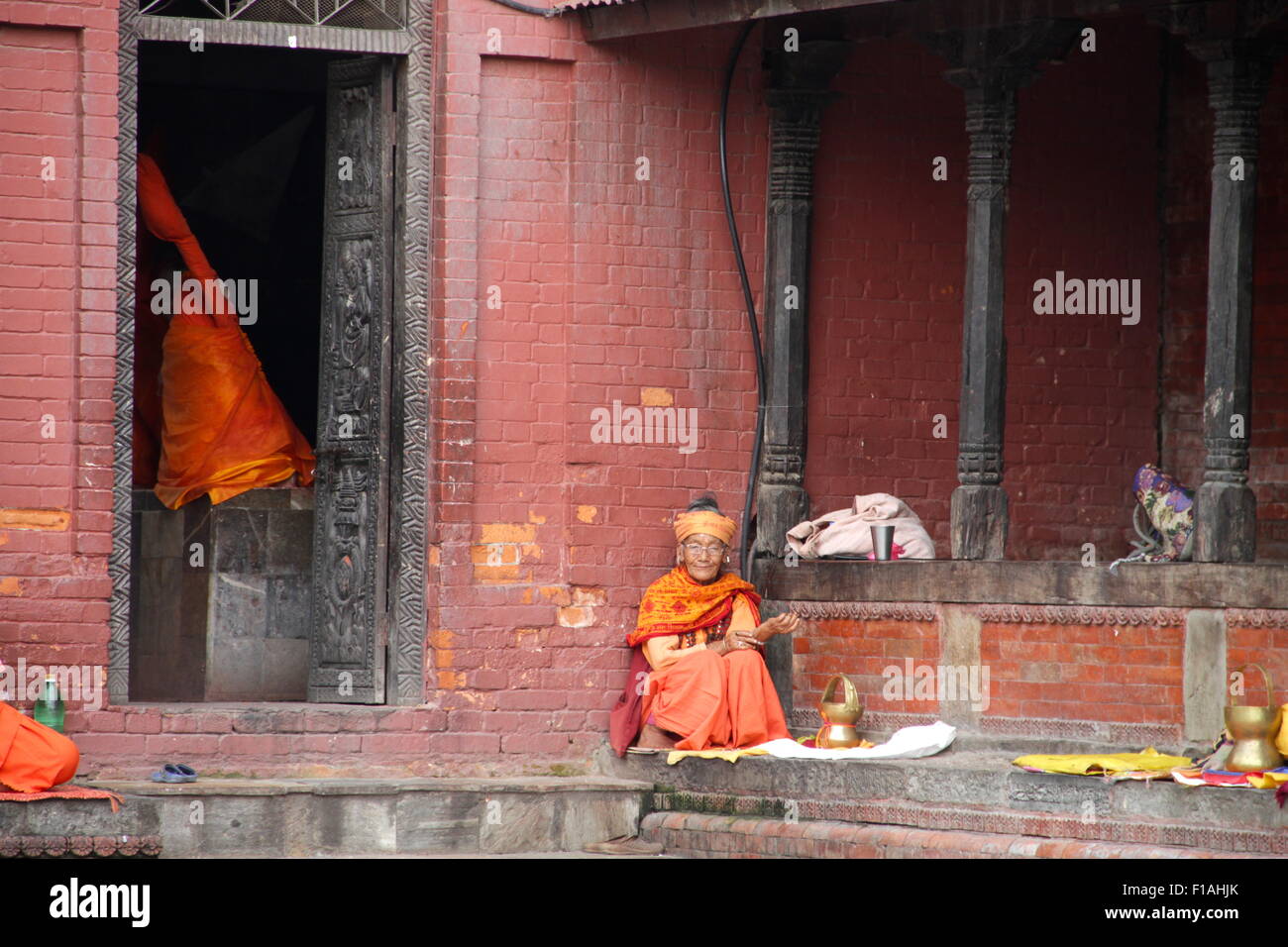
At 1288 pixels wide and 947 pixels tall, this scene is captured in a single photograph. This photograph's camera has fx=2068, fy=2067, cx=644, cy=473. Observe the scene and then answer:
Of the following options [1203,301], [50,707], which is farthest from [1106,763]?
[50,707]

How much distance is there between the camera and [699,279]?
34.4 ft

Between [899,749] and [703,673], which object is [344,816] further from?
[899,749]

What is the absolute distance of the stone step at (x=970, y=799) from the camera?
26.2ft

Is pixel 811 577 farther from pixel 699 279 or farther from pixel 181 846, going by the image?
pixel 181 846

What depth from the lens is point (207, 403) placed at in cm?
1102

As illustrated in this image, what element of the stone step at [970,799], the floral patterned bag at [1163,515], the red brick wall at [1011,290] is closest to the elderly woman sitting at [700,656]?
the stone step at [970,799]

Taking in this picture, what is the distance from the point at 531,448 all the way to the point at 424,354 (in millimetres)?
699

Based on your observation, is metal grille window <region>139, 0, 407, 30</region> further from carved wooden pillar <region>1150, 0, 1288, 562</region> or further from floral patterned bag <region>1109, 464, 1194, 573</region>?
floral patterned bag <region>1109, 464, 1194, 573</region>

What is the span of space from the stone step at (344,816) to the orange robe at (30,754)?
0.32 feet

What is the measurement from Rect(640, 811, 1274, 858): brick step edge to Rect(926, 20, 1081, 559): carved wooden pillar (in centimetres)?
153

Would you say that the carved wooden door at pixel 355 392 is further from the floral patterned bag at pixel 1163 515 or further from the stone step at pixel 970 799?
the floral patterned bag at pixel 1163 515

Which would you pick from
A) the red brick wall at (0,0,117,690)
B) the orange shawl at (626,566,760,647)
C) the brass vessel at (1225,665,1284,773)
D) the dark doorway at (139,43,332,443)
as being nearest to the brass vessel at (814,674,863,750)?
the orange shawl at (626,566,760,647)

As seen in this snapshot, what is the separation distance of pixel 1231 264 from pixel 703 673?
302 centimetres

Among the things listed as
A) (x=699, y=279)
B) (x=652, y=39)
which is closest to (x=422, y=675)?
(x=699, y=279)
